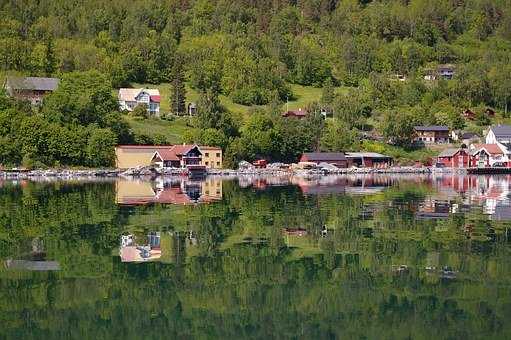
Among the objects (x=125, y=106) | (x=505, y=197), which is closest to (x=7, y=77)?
(x=125, y=106)

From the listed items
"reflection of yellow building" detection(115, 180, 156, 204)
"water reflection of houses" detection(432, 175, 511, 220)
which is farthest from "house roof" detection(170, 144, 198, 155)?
"water reflection of houses" detection(432, 175, 511, 220)

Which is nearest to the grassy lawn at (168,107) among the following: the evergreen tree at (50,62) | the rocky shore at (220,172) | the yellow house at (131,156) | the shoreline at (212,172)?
the yellow house at (131,156)

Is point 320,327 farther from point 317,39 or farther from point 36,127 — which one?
point 317,39

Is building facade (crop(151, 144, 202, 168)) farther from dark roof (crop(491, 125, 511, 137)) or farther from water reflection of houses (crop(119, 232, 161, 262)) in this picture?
water reflection of houses (crop(119, 232, 161, 262))

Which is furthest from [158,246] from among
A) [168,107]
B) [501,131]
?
[168,107]

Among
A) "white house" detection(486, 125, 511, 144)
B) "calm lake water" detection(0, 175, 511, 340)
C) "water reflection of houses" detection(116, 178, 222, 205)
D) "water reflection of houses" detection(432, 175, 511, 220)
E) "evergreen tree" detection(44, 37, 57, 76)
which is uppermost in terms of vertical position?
"evergreen tree" detection(44, 37, 57, 76)
